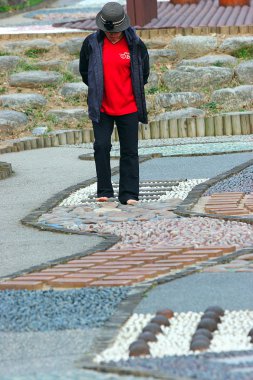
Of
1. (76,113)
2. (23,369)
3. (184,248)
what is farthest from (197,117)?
(23,369)

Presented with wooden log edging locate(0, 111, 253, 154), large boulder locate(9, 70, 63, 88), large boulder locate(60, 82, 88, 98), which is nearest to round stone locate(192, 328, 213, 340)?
wooden log edging locate(0, 111, 253, 154)

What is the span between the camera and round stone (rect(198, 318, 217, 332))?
5.61 meters

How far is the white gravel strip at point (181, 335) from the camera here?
5.27 metres

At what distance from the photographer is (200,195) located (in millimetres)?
10477

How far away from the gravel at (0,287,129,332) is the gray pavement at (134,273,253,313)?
18cm

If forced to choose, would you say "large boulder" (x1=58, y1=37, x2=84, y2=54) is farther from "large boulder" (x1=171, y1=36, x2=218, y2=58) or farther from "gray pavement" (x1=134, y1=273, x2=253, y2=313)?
"gray pavement" (x1=134, y1=273, x2=253, y2=313)

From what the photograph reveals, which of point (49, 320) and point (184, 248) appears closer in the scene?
point (49, 320)

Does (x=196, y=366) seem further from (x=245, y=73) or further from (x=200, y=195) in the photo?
(x=245, y=73)

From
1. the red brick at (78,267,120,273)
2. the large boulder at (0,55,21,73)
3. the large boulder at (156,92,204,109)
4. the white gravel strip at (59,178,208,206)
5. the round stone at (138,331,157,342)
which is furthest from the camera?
the large boulder at (0,55,21,73)

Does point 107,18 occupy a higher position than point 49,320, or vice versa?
point 107,18

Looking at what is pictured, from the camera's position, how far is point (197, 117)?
16531 mm

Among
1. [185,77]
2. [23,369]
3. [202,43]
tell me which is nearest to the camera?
[23,369]

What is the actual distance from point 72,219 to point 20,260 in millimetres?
1767

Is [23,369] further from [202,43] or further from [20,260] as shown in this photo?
[202,43]
